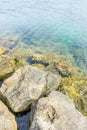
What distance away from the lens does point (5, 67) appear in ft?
70.2

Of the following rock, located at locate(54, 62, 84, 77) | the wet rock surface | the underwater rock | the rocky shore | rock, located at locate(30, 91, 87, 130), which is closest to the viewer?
rock, located at locate(30, 91, 87, 130)

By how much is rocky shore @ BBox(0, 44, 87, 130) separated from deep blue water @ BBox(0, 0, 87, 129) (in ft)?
27.5

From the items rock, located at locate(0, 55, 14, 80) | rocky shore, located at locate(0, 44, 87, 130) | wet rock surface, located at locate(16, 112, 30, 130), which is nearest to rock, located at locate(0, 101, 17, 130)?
rocky shore, located at locate(0, 44, 87, 130)

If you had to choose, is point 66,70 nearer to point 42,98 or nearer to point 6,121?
point 42,98

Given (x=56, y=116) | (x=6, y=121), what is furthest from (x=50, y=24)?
(x=6, y=121)

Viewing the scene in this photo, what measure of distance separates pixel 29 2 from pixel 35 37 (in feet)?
78.8

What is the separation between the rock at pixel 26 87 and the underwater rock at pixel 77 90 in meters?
0.78

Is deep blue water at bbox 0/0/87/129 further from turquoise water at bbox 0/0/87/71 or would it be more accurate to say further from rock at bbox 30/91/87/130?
rock at bbox 30/91/87/130

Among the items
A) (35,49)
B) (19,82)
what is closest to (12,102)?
(19,82)

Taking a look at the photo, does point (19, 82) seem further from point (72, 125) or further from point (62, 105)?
point (72, 125)

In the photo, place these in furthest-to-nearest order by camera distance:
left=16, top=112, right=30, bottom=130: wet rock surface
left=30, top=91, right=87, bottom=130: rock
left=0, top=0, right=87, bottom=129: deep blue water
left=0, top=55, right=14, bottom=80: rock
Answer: left=0, top=0, right=87, bottom=129: deep blue water → left=0, top=55, right=14, bottom=80: rock → left=16, top=112, right=30, bottom=130: wet rock surface → left=30, top=91, right=87, bottom=130: rock

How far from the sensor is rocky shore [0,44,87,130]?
43.9 ft

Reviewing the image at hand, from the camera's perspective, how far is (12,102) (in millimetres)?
15781

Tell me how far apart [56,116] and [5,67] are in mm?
9198
